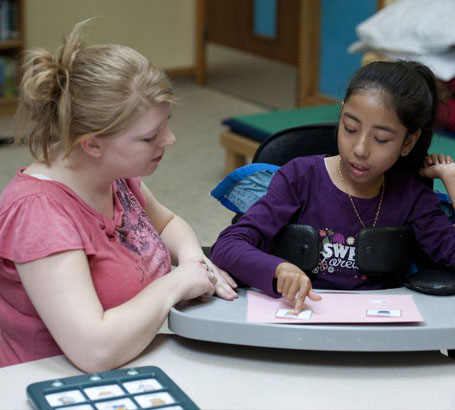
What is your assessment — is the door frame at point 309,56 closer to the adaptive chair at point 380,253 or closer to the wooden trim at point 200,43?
the wooden trim at point 200,43

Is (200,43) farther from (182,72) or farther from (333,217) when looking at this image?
(333,217)

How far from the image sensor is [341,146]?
1.54m

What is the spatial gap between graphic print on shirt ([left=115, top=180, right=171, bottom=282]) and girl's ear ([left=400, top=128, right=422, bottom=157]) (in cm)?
48

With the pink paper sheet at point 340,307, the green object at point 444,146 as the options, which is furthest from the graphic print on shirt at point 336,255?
the green object at point 444,146

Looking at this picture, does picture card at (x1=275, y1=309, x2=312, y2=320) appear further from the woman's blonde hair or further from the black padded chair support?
the woman's blonde hair

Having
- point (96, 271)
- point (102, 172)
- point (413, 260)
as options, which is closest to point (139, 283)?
point (96, 271)

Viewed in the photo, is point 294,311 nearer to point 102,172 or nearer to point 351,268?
point 351,268

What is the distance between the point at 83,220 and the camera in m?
1.35

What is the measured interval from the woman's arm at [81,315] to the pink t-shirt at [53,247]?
0.03 m

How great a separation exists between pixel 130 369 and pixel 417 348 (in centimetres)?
43

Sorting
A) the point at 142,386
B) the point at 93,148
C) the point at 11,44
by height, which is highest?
the point at 93,148

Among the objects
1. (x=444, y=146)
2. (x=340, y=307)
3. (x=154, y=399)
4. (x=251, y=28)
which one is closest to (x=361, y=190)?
(x=340, y=307)

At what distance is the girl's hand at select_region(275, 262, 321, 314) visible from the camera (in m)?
1.34

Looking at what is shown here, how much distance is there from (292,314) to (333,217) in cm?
32
